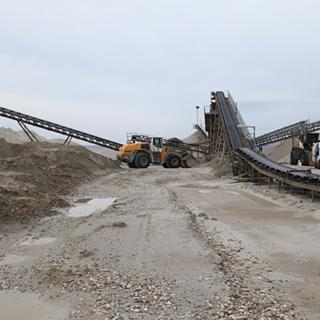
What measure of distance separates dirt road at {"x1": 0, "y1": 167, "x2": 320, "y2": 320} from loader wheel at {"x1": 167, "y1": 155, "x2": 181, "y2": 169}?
18931 millimetres

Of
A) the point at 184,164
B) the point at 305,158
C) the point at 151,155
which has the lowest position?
the point at 184,164

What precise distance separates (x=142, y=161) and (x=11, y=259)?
23769 mm

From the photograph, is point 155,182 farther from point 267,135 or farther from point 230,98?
point 267,135

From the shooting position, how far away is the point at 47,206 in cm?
1237

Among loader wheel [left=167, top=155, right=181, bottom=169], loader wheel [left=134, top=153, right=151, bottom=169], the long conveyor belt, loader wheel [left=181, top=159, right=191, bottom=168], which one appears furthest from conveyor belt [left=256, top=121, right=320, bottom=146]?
loader wheel [left=134, top=153, right=151, bottom=169]

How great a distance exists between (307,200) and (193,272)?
857cm

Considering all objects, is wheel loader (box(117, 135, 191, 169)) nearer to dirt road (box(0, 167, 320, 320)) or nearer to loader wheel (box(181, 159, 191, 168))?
loader wheel (box(181, 159, 191, 168))

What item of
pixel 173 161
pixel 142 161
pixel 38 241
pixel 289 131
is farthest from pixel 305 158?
pixel 38 241

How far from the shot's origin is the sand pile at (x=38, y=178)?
36.9 ft

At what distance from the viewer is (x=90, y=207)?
44.0 feet

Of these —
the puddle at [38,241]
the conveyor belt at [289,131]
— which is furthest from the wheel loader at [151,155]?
the puddle at [38,241]

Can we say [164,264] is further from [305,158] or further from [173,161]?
[305,158]

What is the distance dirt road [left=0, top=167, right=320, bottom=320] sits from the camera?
505 centimetres

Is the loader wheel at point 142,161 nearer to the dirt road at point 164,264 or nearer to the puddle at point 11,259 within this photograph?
the dirt road at point 164,264
